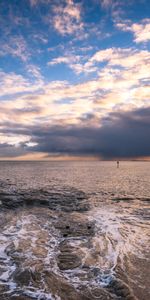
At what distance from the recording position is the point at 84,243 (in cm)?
1459

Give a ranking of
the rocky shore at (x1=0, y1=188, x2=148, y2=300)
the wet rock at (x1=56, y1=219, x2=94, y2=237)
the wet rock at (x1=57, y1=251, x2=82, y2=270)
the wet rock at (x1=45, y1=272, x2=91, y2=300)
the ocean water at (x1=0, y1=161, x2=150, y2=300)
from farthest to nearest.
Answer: the wet rock at (x1=56, y1=219, x2=94, y2=237) → the wet rock at (x1=57, y1=251, x2=82, y2=270) → the ocean water at (x1=0, y1=161, x2=150, y2=300) → the rocky shore at (x1=0, y1=188, x2=148, y2=300) → the wet rock at (x1=45, y1=272, x2=91, y2=300)

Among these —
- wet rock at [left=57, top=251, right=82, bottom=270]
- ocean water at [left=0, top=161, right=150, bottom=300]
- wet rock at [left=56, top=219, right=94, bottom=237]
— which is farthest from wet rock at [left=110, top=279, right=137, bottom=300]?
wet rock at [left=56, top=219, right=94, bottom=237]

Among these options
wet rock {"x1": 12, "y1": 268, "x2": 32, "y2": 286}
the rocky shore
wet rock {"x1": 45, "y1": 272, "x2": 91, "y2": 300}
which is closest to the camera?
wet rock {"x1": 45, "y1": 272, "x2": 91, "y2": 300}

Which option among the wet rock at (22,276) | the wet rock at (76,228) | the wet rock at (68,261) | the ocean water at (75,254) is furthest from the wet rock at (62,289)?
the wet rock at (76,228)

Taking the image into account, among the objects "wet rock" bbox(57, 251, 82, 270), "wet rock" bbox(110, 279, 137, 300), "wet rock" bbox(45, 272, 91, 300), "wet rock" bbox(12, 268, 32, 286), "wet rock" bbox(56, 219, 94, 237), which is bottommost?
"wet rock" bbox(56, 219, 94, 237)

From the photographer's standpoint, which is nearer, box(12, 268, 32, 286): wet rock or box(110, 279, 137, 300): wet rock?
box(110, 279, 137, 300): wet rock

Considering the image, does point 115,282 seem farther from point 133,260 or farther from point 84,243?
point 84,243

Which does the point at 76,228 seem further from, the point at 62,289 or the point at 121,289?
the point at 121,289

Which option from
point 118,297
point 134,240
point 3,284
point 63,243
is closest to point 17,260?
point 3,284

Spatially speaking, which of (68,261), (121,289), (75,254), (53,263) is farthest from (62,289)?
(75,254)

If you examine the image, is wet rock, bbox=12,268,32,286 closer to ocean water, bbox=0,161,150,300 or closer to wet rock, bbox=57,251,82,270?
ocean water, bbox=0,161,150,300

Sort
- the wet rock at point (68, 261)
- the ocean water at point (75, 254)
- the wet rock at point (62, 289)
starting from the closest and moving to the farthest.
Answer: the wet rock at point (62, 289), the ocean water at point (75, 254), the wet rock at point (68, 261)

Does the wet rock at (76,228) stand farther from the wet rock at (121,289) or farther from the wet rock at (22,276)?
the wet rock at (121,289)

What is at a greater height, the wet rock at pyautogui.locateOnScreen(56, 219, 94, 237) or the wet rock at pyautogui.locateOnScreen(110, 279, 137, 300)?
the wet rock at pyautogui.locateOnScreen(110, 279, 137, 300)
